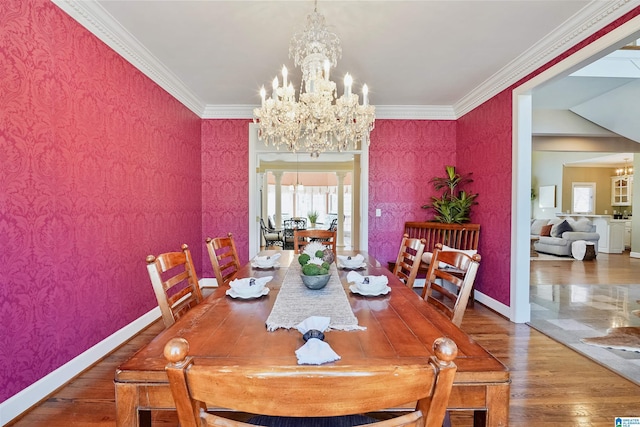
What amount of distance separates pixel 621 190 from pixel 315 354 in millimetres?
13937

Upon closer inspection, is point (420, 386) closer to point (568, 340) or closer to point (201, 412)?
point (201, 412)

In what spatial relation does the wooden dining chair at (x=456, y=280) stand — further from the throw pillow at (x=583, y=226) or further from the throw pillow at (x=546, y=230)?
the throw pillow at (x=546, y=230)

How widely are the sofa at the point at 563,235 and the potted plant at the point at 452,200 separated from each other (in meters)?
4.94

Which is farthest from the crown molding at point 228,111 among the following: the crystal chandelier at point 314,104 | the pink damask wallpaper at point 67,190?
the crystal chandelier at point 314,104

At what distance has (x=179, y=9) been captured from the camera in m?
2.29

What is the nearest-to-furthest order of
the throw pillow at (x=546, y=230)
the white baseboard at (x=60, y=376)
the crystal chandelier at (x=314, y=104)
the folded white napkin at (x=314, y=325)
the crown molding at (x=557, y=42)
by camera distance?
1. the folded white napkin at (x=314, y=325)
2. the white baseboard at (x=60, y=376)
3. the crown molding at (x=557, y=42)
4. the crystal chandelier at (x=314, y=104)
5. the throw pillow at (x=546, y=230)

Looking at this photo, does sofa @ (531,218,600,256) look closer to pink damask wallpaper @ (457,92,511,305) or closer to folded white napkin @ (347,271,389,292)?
pink damask wallpaper @ (457,92,511,305)

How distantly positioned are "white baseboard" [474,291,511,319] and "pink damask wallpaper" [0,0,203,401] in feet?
12.2

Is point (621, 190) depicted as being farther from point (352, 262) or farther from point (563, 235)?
point (352, 262)

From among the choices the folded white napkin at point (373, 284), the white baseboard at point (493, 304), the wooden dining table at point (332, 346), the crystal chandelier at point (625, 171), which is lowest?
the white baseboard at point (493, 304)

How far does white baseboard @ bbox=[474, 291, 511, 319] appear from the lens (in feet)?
11.0

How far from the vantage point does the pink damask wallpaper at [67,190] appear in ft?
5.64

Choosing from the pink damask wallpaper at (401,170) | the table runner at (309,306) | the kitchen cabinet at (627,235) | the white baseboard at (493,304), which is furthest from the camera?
the kitchen cabinet at (627,235)

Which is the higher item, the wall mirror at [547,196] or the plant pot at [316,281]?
the wall mirror at [547,196]
